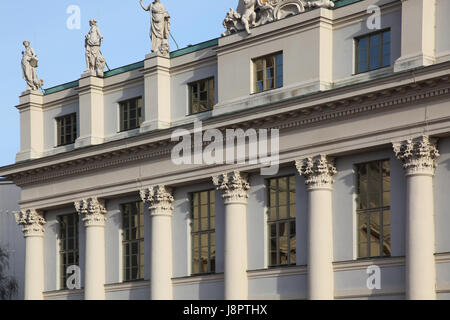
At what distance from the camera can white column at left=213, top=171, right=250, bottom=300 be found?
179 ft

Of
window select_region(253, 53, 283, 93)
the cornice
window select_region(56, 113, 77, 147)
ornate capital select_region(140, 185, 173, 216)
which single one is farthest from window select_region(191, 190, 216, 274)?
window select_region(56, 113, 77, 147)

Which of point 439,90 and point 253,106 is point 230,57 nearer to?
point 253,106

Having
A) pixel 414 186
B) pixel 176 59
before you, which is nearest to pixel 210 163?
pixel 176 59

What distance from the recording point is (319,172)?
51.5 metres

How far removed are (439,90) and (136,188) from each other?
18.1m

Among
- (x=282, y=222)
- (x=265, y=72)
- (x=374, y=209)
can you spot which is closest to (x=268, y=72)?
(x=265, y=72)

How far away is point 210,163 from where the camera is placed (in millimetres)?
56188

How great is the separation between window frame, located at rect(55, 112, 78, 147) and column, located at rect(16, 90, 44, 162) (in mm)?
1076

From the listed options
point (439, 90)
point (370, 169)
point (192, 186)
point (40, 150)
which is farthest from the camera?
point (40, 150)

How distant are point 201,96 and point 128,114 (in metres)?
5.10

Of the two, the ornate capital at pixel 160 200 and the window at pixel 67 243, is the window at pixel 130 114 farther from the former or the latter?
the window at pixel 67 243

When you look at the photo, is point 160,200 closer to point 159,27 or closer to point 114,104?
point 114,104
